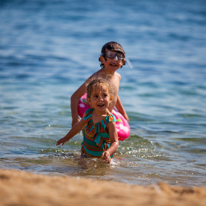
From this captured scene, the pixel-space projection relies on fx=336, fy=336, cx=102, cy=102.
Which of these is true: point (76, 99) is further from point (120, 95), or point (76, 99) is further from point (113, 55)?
point (120, 95)

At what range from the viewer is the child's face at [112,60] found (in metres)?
4.23

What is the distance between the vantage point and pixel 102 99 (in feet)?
11.6

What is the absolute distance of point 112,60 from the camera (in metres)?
4.22

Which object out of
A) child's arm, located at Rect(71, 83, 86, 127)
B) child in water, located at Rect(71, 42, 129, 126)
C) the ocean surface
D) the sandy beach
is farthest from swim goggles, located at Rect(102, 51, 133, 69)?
the sandy beach

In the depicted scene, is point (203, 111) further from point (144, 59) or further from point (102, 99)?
point (144, 59)

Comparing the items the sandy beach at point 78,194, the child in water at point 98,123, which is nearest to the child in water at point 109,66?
the child in water at point 98,123

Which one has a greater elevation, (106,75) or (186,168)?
(106,75)

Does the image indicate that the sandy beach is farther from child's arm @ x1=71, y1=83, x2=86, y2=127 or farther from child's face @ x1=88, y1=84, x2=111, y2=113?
child's arm @ x1=71, y1=83, x2=86, y2=127

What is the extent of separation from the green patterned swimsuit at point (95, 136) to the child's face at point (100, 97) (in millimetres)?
145

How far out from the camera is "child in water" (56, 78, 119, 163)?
3541 millimetres

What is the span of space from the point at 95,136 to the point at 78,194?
1793 mm

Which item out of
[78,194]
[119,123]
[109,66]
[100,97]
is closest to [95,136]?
[100,97]

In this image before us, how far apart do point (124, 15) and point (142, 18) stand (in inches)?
91.7

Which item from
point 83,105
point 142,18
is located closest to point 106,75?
point 83,105
